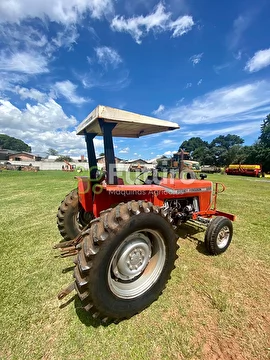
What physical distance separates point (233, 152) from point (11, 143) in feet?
396

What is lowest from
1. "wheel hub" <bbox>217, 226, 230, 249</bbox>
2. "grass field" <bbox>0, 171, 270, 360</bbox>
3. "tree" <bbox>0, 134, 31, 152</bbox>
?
"grass field" <bbox>0, 171, 270, 360</bbox>

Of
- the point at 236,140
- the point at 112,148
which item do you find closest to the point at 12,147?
the point at 236,140

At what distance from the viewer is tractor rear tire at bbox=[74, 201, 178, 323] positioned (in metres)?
1.79

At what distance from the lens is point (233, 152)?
173 ft

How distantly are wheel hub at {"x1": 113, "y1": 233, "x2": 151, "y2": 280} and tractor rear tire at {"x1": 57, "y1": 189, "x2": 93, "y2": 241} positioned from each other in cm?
146

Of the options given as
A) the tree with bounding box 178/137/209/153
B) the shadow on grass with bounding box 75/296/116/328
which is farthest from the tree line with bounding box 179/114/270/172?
the shadow on grass with bounding box 75/296/116/328

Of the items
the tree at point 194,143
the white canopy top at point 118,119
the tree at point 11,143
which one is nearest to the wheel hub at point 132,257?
the white canopy top at point 118,119

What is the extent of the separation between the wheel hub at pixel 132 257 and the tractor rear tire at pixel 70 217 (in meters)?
1.46

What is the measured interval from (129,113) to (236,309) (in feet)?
8.73

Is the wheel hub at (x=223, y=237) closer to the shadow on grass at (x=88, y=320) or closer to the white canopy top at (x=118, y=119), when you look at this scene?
the white canopy top at (x=118, y=119)

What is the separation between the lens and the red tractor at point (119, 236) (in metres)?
1.82

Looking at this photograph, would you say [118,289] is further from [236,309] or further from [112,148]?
[112,148]

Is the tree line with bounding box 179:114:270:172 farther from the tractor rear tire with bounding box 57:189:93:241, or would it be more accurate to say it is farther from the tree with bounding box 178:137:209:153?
the tractor rear tire with bounding box 57:189:93:241

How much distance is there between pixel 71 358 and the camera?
165 cm
